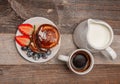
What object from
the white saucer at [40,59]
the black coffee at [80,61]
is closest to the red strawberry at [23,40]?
the white saucer at [40,59]

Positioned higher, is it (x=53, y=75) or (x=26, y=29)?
(x=26, y=29)

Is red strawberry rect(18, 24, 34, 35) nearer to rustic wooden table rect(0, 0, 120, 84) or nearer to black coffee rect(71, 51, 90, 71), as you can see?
rustic wooden table rect(0, 0, 120, 84)

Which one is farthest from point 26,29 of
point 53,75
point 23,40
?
point 53,75

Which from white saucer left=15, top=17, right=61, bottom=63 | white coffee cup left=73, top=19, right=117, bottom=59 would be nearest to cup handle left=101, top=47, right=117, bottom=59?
white coffee cup left=73, top=19, right=117, bottom=59

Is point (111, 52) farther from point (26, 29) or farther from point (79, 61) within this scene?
point (26, 29)

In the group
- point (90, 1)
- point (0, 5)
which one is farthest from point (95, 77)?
point (0, 5)

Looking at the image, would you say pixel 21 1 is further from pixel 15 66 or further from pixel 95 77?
pixel 95 77

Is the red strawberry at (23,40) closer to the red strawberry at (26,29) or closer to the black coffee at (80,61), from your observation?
the red strawberry at (26,29)
